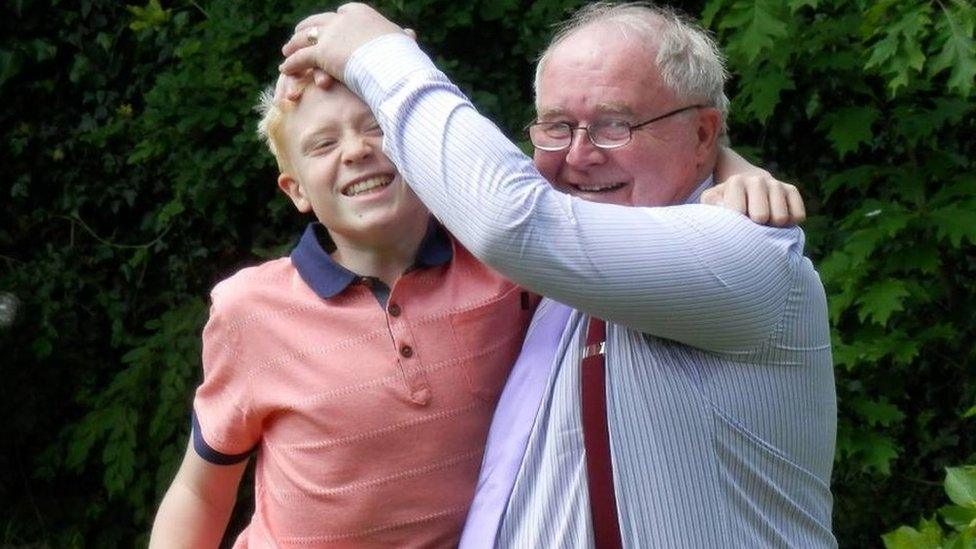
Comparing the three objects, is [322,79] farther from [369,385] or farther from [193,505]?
[193,505]

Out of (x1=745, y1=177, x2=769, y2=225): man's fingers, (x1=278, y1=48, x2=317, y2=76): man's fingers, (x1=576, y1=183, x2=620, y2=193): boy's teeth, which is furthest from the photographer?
(x1=576, y1=183, x2=620, y2=193): boy's teeth

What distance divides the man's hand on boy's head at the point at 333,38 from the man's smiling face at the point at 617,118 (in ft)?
0.94

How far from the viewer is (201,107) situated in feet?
17.2

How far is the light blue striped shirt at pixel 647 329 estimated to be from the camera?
6.61ft

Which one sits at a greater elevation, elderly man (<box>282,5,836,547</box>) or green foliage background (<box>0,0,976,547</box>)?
elderly man (<box>282,5,836,547</box>)

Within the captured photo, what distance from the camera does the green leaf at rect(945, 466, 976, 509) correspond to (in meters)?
2.91

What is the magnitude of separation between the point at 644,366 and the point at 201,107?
3.41m

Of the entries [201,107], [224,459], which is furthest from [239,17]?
[224,459]

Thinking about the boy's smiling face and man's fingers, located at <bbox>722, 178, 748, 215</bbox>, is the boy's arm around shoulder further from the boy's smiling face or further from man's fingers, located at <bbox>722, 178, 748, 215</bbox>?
man's fingers, located at <bbox>722, 178, 748, 215</bbox>

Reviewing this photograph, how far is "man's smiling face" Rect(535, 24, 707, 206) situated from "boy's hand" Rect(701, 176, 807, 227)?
5.2 inches

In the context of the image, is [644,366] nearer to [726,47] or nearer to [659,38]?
[659,38]

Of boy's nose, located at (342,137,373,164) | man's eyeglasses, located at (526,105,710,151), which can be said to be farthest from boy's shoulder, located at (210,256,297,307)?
man's eyeglasses, located at (526,105,710,151)

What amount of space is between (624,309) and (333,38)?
570mm

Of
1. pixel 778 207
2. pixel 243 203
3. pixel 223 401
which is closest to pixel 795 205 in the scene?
pixel 778 207
